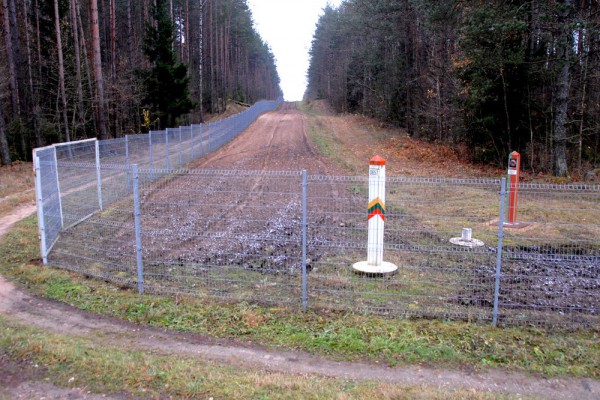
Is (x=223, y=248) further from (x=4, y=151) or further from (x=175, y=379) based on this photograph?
(x=4, y=151)

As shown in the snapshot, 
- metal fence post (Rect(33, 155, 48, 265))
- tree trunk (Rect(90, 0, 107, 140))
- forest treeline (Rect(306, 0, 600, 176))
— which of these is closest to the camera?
metal fence post (Rect(33, 155, 48, 265))

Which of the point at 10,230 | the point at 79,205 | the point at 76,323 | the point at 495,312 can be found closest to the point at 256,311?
the point at 76,323

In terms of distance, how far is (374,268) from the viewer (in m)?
7.39

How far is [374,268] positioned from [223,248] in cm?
312

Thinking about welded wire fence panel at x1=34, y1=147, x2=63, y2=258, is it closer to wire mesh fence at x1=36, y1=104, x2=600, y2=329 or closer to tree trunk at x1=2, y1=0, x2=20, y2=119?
wire mesh fence at x1=36, y1=104, x2=600, y2=329

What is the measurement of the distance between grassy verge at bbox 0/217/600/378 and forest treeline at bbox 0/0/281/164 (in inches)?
755

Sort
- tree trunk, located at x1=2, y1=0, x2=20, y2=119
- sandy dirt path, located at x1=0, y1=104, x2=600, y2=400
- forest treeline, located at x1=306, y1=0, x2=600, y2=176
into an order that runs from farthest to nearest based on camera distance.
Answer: tree trunk, located at x1=2, y1=0, x2=20, y2=119 → forest treeline, located at x1=306, y1=0, x2=600, y2=176 → sandy dirt path, located at x1=0, y1=104, x2=600, y2=400

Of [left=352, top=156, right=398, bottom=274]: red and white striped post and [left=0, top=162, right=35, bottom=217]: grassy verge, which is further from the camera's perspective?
[left=0, top=162, right=35, bottom=217]: grassy verge

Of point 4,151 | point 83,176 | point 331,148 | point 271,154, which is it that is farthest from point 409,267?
point 4,151

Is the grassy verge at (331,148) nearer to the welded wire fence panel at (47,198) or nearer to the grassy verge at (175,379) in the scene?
the welded wire fence panel at (47,198)

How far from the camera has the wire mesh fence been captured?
644 cm

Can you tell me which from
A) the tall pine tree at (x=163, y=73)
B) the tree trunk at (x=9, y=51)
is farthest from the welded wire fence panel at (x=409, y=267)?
the tall pine tree at (x=163, y=73)

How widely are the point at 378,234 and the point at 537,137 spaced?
15.9 meters

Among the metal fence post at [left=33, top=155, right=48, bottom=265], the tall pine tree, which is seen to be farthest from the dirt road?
Answer: the metal fence post at [left=33, top=155, right=48, bottom=265]
